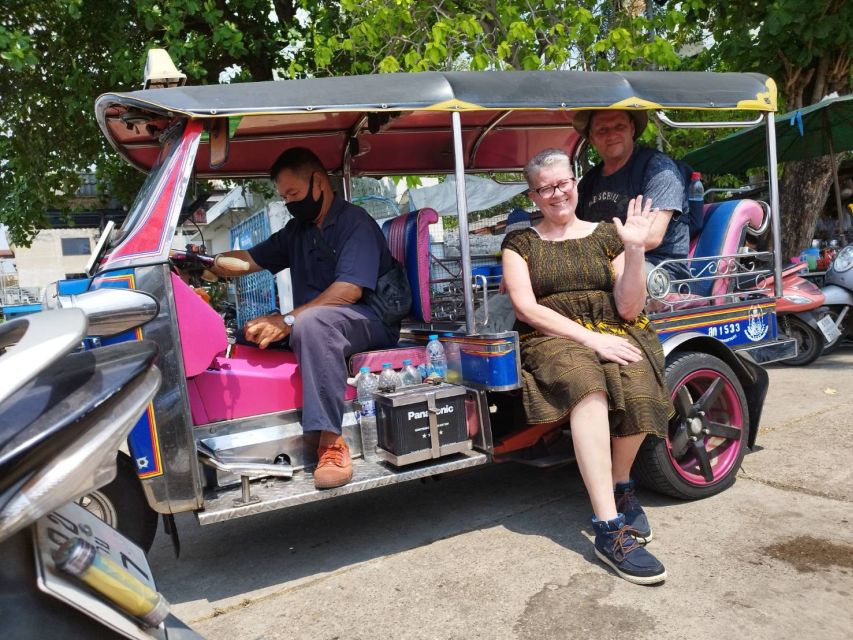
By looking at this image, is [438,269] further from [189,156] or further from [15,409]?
[15,409]

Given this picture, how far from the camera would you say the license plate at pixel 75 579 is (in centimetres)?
125

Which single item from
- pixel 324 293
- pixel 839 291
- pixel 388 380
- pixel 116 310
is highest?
pixel 116 310

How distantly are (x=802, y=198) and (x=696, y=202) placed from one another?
5.85 metres

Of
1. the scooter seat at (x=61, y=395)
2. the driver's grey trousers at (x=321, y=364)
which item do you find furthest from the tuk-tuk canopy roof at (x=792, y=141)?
the scooter seat at (x=61, y=395)

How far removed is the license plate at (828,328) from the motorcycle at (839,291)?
0.06 ft

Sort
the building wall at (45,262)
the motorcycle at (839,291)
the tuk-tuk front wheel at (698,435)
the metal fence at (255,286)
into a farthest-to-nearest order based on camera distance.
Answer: the building wall at (45,262) → the metal fence at (255,286) → the motorcycle at (839,291) → the tuk-tuk front wheel at (698,435)

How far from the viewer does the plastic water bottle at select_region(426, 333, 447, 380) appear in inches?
142

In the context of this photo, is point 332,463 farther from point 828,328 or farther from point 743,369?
point 828,328

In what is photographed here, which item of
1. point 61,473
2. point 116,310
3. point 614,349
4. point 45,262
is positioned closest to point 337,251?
point 614,349

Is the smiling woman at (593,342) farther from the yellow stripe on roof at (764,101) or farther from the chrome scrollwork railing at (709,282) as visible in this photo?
the yellow stripe on roof at (764,101)

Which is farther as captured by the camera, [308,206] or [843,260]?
[843,260]

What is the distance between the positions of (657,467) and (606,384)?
68 centimetres

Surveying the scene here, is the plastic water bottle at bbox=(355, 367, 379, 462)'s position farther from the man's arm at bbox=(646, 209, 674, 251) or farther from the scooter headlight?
the scooter headlight

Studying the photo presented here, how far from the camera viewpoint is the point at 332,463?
9.97 ft
